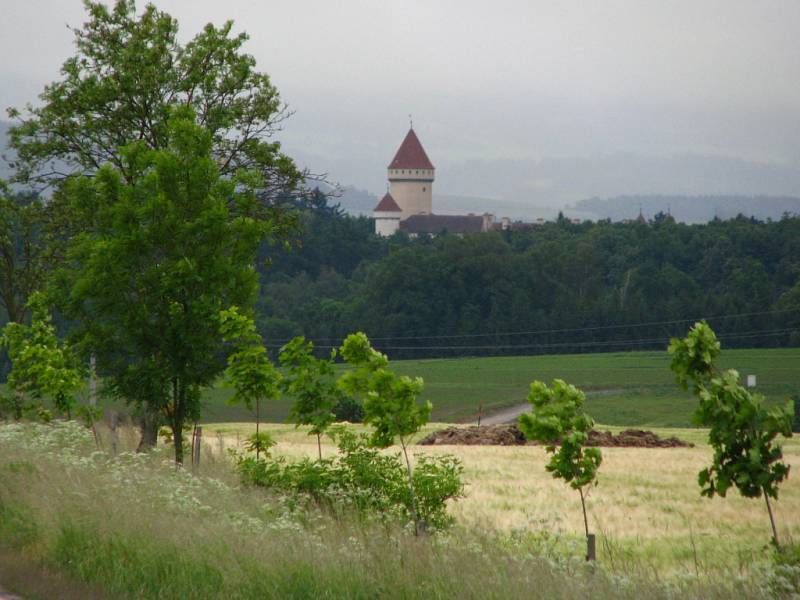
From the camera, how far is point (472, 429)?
3850 cm

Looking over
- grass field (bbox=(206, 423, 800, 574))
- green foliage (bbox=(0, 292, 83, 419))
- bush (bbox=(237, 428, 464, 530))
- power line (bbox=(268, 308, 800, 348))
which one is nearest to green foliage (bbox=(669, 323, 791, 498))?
grass field (bbox=(206, 423, 800, 574))

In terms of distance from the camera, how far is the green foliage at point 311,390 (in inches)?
621

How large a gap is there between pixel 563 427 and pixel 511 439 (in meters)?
24.8

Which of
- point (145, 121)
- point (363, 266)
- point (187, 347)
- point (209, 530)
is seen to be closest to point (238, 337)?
point (187, 347)

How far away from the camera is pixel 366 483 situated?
538 inches

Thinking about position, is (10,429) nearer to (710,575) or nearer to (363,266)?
(710,575)

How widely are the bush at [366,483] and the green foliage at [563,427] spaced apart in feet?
4.93

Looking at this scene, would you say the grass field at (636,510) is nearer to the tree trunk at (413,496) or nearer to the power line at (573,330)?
the tree trunk at (413,496)

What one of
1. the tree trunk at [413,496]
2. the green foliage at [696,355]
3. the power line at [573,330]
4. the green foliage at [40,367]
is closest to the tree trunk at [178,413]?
the tree trunk at [413,496]

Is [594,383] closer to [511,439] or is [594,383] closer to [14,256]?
[511,439]

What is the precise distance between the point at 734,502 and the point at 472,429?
58.4ft

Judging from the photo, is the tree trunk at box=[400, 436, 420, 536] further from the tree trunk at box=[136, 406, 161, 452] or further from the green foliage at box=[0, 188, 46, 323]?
the green foliage at box=[0, 188, 46, 323]

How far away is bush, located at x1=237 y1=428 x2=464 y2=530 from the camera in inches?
514

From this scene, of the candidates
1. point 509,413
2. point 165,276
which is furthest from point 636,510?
point 509,413
